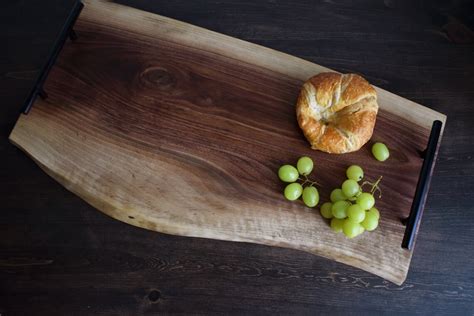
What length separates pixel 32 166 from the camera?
1319 mm

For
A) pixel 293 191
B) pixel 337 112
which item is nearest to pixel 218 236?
pixel 293 191

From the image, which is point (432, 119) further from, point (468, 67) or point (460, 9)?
point (460, 9)

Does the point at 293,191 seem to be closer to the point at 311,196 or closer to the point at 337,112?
the point at 311,196

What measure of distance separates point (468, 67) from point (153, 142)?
109 cm

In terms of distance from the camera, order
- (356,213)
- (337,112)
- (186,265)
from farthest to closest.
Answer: (186,265) < (337,112) < (356,213)

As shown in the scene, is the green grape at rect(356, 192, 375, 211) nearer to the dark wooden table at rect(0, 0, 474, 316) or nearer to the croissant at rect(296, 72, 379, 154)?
the croissant at rect(296, 72, 379, 154)

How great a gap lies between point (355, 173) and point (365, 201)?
9 cm

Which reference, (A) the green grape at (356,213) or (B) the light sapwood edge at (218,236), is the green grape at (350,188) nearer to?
(A) the green grape at (356,213)

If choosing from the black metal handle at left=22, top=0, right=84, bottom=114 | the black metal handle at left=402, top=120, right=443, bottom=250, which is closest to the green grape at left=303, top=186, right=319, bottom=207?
the black metal handle at left=402, top=120, right=443, bottom=250

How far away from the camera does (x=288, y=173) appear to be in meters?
1.09

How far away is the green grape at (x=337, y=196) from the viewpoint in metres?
1.08

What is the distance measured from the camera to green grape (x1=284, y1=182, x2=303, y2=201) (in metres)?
1.08

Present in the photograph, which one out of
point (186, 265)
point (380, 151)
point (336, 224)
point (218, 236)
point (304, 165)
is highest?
point (380, 151)

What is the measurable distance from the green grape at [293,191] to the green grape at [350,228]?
0.44 ft
